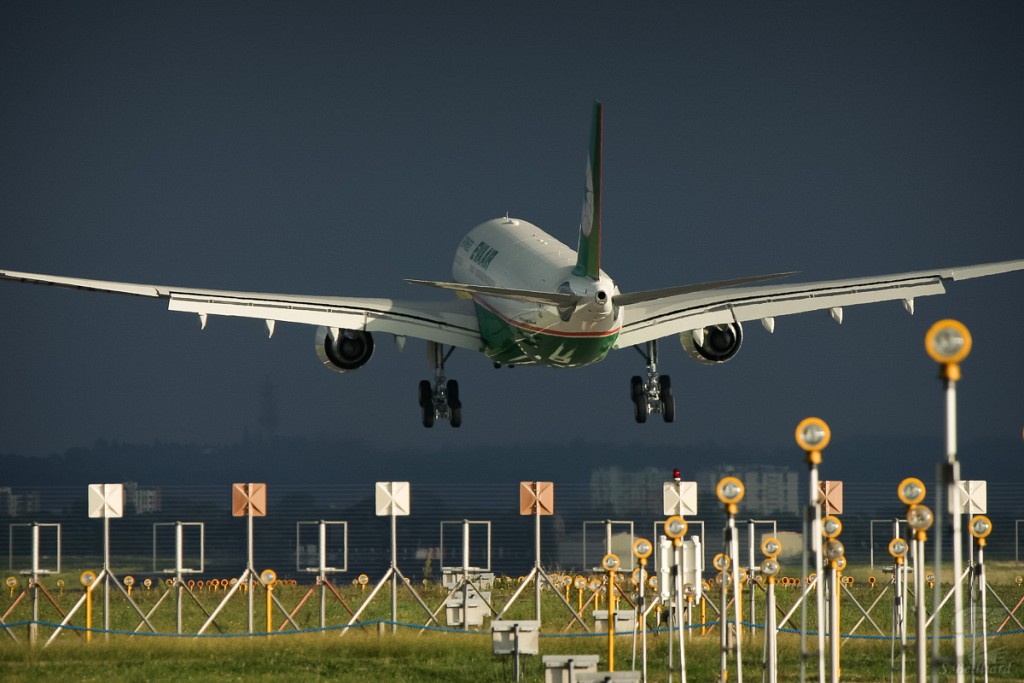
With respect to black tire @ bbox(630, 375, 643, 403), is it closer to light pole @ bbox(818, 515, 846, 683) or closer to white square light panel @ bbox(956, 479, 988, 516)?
white square light panel @ bbox(956, 479, 988, 516)

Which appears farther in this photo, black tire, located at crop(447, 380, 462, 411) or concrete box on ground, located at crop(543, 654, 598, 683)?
black tire, located at crop(447, 380, 462, 411)

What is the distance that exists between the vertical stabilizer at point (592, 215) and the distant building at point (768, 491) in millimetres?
21668

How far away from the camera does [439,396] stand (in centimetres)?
4612

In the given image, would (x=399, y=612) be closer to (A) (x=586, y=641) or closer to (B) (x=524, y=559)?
(A) (x=586, y=641)

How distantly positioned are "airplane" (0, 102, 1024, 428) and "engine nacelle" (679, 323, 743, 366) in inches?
1.1

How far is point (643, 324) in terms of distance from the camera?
1678 inches

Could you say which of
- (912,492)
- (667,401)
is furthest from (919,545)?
(667,401)

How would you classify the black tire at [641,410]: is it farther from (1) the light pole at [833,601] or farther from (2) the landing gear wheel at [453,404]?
(1) the light pole at [833,601]

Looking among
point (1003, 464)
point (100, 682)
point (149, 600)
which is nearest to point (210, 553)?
point (149, 600)

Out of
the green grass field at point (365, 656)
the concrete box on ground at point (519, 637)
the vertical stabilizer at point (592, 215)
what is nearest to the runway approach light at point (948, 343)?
the green grass field at point (365, 656)

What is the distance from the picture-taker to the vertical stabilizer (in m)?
36.1

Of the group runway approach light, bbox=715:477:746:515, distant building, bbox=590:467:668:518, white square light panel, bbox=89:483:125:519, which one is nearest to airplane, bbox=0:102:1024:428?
white square light panel, bbox=89:483:125:519

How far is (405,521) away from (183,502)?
871 cm

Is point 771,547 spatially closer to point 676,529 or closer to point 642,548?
point 676,529
